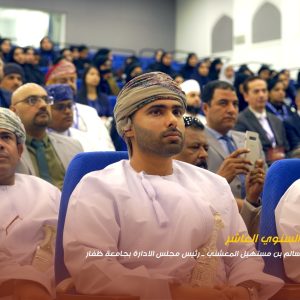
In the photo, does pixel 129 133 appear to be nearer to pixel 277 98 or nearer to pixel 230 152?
pixel 230 152

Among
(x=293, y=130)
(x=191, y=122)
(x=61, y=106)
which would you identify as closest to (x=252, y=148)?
(x=191, y=122)

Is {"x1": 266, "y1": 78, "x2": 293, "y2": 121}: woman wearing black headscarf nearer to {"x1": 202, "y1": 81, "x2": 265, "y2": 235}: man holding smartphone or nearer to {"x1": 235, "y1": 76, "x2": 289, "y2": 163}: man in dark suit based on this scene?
{"x1": 235, "y1": 76, "x2": 289, "y2": 163}: man in dark suit

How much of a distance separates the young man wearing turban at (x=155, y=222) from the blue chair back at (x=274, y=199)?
11 centimetres

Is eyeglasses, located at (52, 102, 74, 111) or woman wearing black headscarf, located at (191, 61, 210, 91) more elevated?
woman wearing black headscarf, located at (191, 61, 210, 91)

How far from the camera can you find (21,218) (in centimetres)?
176

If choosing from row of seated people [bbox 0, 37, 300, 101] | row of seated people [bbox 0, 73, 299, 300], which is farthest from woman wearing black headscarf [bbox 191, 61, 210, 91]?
row of seated people [bbox 0, 73, 299, 300]

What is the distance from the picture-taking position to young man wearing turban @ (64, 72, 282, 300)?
1342 millimetres

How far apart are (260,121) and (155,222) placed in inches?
109

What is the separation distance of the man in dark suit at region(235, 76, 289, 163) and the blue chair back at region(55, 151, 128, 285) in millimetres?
2280

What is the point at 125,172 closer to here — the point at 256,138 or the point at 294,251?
the point at 294,251

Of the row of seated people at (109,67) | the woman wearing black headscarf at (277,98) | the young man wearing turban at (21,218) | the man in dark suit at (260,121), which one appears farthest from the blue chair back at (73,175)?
the row of seated people at (109,67)

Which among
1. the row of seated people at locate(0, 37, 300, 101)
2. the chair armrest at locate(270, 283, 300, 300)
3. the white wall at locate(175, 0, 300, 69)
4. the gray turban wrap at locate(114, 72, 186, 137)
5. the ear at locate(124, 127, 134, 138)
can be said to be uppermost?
the white wall at locate(175, 0, 300, 69)

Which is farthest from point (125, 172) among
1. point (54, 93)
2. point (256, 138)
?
point (54, 93)

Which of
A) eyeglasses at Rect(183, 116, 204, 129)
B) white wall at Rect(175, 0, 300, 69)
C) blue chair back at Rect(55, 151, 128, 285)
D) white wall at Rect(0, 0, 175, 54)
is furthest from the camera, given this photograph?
white wall at Rect(0, 0, 175, 54)
